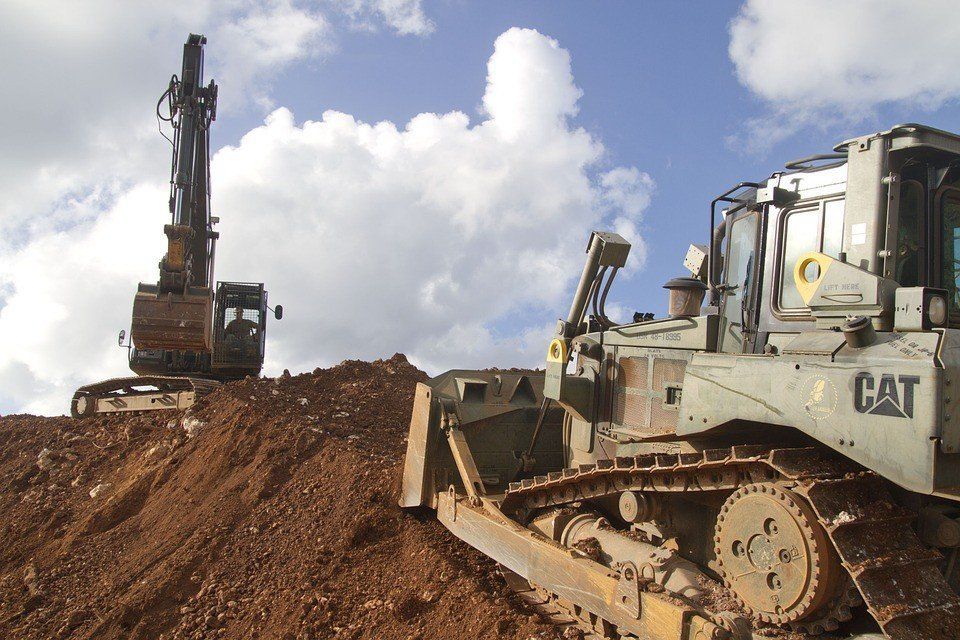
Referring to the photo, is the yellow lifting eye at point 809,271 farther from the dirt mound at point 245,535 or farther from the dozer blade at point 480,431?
the dozer blade at point 480,431

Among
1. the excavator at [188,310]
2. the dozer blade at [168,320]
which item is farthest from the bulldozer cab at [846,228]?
the dozer blade at [168,320]

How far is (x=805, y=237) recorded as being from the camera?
4770 mm

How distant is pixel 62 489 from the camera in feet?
34.8

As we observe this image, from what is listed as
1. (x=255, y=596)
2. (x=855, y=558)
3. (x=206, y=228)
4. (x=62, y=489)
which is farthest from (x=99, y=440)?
(x=855, y=558)

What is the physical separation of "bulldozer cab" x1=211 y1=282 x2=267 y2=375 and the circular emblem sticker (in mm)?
14764

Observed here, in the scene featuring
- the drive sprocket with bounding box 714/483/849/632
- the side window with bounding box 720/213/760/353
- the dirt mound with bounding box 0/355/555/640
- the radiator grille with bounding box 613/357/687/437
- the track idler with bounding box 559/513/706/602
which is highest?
the side window with bounding box 720/213/760/353

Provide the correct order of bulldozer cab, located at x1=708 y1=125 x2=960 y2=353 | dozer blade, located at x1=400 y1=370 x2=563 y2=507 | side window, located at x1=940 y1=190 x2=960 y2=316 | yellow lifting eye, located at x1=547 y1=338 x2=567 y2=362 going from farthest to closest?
dozer blade, located at x1=400 y1=370 x2=563 y2=507, yellow lifting eye, located at x1=547 y1=338 x2=567 y2=362, side window, located at x1=940 y1=190 x2=960 y2=316, bulldozer cab, located at x1=708 y1=125 x2=960 y2=353

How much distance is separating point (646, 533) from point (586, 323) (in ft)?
7.01

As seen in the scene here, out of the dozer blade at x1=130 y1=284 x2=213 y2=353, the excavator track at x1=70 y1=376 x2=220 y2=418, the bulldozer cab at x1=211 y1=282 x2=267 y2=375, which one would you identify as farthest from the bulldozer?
the bulldozer cab at x1=211 y1=282 x2=267 y2=375

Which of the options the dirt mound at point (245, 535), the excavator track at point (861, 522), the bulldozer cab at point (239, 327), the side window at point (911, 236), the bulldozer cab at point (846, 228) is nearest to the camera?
the excavator track at point (861, 522)

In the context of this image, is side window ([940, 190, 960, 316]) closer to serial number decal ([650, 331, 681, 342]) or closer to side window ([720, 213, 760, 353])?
side window ([720, 213, 760, 353])

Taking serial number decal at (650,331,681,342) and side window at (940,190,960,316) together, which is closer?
side window at (940,190,960,316)

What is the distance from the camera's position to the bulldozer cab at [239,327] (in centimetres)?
1708

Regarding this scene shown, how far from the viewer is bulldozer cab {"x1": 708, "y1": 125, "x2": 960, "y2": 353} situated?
4.31m
